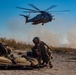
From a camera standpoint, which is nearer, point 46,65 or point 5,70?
point 5,70

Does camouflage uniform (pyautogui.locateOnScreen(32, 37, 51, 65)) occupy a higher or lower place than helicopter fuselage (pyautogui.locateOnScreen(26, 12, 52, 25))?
lower

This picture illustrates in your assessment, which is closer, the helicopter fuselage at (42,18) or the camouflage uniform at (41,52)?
the camouflage uniform at (41,52)

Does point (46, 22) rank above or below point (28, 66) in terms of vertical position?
above

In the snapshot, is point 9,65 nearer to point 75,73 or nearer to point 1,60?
point 1,60

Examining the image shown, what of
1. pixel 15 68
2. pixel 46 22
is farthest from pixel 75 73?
pixel 46 22

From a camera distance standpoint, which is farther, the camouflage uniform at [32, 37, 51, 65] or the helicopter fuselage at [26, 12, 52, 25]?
the helicopter fuselage at [26, 12, 52, 25]

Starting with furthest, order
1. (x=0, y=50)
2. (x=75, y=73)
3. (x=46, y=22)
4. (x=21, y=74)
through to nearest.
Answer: (x=46, y=22)
(x=0, y=50)
(x=75, y=73)
(x=21, y=74)

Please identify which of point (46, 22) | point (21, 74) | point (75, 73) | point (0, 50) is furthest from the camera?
point (46, 22)

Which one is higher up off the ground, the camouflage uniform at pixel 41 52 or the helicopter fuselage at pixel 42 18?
the helicopter fuselage at pixel 42 18

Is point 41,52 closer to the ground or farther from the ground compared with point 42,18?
closer to the ground

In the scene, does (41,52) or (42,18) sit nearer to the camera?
(41,52)

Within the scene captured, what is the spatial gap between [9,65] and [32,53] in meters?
1.78

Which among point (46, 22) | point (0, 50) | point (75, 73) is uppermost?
point (46, 22)

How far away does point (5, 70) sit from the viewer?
15578 mm
